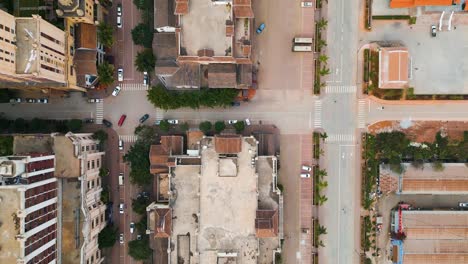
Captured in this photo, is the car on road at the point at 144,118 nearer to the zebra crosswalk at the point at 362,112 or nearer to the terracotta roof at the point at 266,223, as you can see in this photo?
the terracotta roof at the point at 266,223

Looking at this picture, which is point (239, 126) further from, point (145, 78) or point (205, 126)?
point (145, 78)

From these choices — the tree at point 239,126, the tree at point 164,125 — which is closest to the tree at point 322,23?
the tree at point 239,126

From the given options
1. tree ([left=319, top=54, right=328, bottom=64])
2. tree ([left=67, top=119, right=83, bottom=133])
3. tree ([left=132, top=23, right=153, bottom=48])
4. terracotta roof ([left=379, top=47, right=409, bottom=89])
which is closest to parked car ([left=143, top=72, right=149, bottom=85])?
tree ([left=132, top=23, right=153, bottom=48])

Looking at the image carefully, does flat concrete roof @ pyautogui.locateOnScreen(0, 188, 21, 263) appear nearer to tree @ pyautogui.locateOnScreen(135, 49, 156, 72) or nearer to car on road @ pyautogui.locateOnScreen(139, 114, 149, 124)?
car on road @ pyautogui.locateOnScreen(139, 114, 149, 124)

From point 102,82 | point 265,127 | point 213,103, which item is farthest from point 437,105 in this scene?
point 102,82

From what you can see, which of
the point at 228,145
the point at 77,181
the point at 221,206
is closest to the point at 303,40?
the point at 228,145

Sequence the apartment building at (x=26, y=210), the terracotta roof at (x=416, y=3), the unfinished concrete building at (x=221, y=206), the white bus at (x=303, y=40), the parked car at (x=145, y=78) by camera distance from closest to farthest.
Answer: the apartment building at (x=26, y=210)
the unfinished concrete building at (x=221, y=206)
the terracotta roof at (x=416, y=3)
the white bus at (x=303, y=40)
the parked car at (x=145, y=78)

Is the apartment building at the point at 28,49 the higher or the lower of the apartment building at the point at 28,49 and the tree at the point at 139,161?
the higher

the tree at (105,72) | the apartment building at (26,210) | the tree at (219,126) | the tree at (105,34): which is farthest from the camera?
the tree at (219,126)
